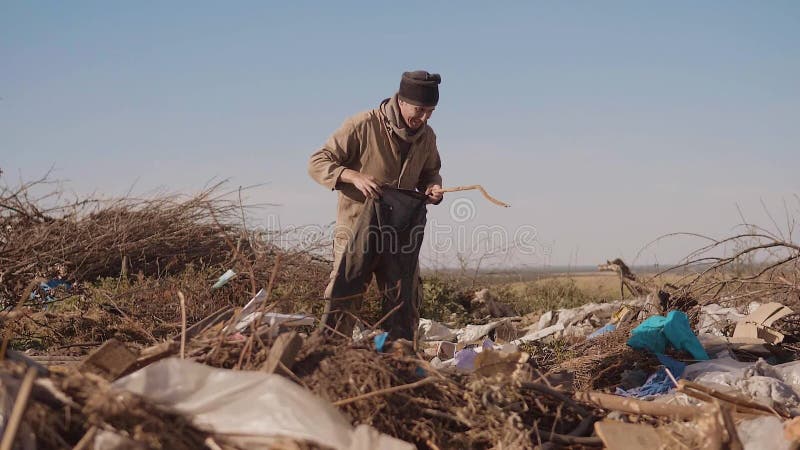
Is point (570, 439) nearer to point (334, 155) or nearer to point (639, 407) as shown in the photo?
point (639, 407)

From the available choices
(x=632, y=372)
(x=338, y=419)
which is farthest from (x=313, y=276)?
(x=338, y=419)

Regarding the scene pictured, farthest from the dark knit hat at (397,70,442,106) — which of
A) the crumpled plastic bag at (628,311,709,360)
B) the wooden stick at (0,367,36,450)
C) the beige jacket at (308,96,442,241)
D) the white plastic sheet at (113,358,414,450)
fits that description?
the wooden stick at (0,367,36,450)

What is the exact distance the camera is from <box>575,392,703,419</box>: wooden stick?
2.97 metres

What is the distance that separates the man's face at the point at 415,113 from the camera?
463 centimetres

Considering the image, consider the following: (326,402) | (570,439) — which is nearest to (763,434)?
(570,439)

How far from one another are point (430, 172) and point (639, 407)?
2451 mm

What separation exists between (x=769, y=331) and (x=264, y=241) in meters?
6.01

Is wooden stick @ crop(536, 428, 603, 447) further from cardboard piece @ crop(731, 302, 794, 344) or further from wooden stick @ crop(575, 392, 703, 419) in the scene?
cardboard piece @ crop(731, 302, 794, 344)

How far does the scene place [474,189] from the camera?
15.3ft

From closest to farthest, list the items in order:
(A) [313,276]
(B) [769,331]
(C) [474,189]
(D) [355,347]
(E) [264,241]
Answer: (D) [355,347] → (C) [474,189] → (B) [769,331] → (A) [313,276] → (E) [264,241]

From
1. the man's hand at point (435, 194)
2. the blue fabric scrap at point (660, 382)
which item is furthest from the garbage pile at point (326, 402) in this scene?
the man's hand at point (435, 194)

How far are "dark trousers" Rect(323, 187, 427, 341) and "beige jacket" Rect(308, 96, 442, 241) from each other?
0.49 feet

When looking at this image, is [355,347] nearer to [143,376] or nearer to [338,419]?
[338,419]

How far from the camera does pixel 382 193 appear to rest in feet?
15.1
